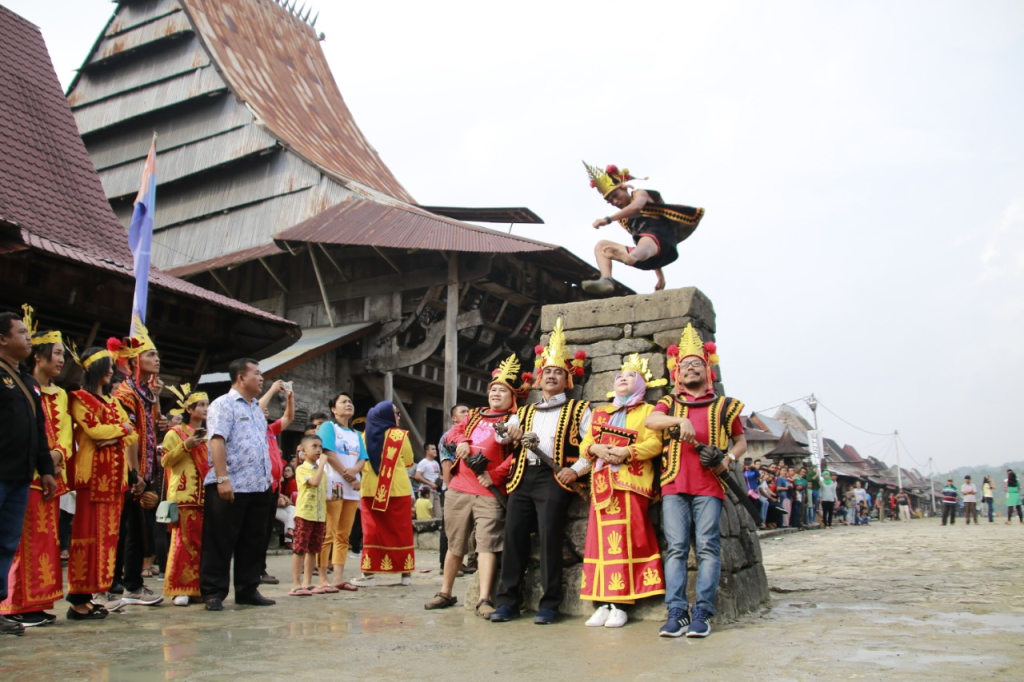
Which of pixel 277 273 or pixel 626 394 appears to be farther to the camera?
pixel 277 273

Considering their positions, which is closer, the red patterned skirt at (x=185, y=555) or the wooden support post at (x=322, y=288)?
the red patterned skirt at (x=185, y=555)

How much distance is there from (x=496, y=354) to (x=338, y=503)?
1129 centimetres

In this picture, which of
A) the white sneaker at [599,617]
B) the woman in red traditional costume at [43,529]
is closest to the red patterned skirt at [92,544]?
the woman in red traditional costume at [43,529]

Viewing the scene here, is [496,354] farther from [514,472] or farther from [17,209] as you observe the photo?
[514,472]

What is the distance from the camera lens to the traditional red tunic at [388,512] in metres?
6.86

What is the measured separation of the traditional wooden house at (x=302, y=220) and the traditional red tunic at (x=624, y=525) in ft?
29.4

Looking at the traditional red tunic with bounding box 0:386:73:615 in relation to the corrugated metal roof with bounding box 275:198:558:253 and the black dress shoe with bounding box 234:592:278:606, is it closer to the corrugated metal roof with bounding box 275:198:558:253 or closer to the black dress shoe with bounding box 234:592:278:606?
the black dress shoe with bounding box 234:592:278:606

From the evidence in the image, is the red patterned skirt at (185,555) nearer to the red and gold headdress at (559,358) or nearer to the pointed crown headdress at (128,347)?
the pointed crown headdress at (128,347)

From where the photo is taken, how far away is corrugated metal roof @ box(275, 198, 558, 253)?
45.7 feet

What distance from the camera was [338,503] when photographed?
668cm

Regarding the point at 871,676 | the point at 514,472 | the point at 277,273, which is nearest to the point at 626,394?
the point at 514,472

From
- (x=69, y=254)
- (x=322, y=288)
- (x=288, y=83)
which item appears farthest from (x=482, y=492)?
(x=288, y=83)

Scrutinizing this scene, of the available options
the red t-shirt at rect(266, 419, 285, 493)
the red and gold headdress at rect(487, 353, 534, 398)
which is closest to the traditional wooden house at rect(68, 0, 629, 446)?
the red t-shirt at rect(266, 419, 285, 493)

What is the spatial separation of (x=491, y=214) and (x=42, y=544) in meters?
14.6
